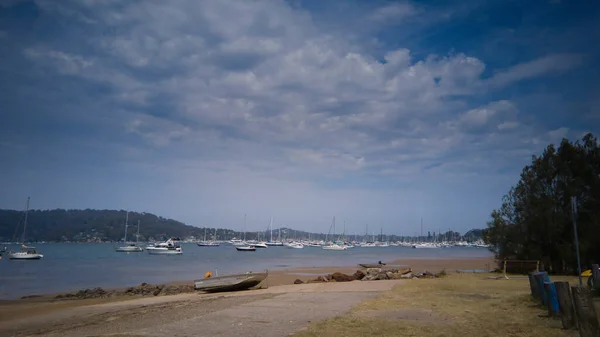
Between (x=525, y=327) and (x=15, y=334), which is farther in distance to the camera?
(x=15, y=334)

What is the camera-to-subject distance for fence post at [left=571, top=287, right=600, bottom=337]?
25.6ft

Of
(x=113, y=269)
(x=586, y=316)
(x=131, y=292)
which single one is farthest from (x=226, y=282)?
(x=113, y=269)

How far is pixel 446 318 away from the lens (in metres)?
11.2

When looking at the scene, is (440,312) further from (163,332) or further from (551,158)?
(551,158)

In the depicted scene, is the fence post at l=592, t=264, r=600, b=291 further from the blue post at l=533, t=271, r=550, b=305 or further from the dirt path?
the dirt path

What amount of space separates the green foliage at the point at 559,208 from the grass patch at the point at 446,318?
9.51 m

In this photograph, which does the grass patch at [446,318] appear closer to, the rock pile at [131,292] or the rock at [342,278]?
the rock at [342,278]

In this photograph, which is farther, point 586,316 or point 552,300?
point 552,300

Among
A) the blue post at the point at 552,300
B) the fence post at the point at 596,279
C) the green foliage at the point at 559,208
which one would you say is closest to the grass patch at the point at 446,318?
the blue post at the point at 552,300

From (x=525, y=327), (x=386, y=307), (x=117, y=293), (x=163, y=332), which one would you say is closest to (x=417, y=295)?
(x=386, y=307)

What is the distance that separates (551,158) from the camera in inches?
1040

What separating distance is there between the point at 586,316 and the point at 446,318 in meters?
3.78

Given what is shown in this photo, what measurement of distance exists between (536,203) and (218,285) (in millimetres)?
19235

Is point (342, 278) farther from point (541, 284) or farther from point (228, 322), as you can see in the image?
point (228, 322)
